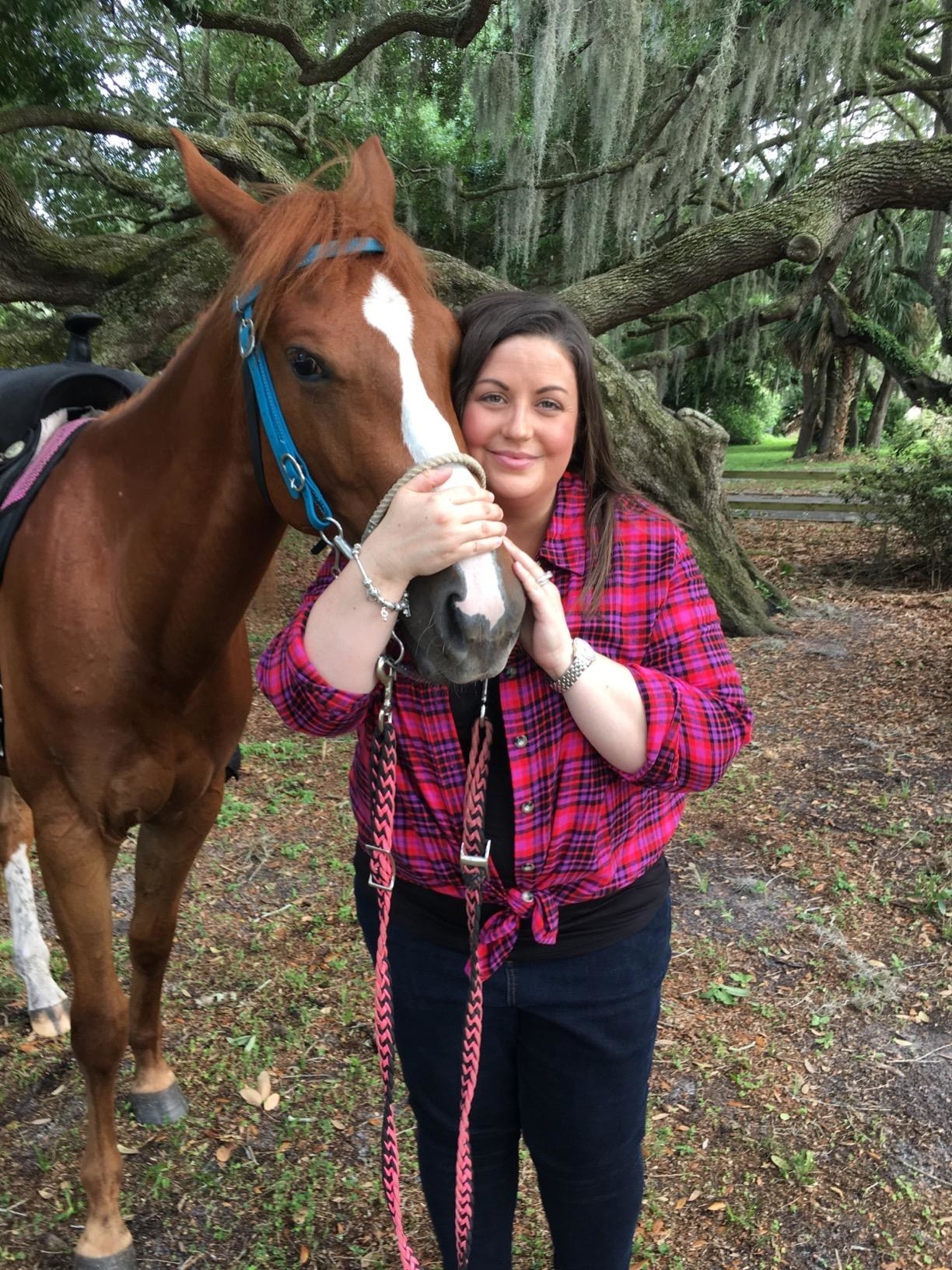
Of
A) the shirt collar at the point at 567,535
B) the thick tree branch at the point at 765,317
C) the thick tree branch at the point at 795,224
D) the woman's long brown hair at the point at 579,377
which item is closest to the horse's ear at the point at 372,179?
the woman's long brown hair at the point at 579,377

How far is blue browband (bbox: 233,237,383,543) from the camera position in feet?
4.16

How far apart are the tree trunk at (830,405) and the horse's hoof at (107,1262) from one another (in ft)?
82.9

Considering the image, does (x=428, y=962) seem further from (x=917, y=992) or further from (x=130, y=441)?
(x=917, y=992)

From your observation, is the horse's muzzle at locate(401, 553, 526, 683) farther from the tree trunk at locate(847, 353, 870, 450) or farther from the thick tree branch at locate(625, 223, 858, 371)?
the tree trunk at locate(847, 353, 870, 450)

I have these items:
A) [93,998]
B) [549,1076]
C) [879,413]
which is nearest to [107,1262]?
[93,998]

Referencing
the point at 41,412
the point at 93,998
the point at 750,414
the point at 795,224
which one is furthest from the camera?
the point at 750,414

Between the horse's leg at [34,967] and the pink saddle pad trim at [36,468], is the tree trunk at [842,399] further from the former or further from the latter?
the pink saddle pad trim at [36,468]

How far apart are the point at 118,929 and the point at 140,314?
479cm

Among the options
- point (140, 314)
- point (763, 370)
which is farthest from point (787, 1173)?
point (763, 370)

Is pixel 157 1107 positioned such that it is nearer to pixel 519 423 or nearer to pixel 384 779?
pixel 384 779

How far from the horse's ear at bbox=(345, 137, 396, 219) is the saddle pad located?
104 cm

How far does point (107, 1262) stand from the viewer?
6.67 ft

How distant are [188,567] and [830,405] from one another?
26.3 metres

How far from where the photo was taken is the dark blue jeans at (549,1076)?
4.51ft
